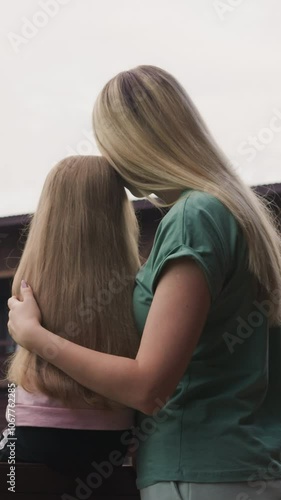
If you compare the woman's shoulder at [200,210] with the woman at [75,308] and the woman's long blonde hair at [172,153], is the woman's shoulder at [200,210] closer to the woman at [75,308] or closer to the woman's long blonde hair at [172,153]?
the woman's long blonde hair at [172,153]

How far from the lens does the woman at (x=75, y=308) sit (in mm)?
1088

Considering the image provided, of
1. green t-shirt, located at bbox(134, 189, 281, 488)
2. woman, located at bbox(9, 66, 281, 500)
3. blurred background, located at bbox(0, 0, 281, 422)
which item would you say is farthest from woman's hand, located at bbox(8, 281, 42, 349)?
blurred background, located at bbox(0, 0, 281, 422)

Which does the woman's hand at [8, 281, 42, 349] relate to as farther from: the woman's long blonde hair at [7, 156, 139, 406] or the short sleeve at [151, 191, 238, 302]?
the short sleeve at [151, 191, 238, 302]

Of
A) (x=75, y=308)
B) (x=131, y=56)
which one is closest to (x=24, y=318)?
(x=75, y=308)

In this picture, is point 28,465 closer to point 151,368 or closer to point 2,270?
point 151,368

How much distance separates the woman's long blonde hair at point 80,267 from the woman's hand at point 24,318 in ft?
0.05

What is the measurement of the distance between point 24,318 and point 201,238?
0.96 ft

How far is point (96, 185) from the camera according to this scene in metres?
1.18

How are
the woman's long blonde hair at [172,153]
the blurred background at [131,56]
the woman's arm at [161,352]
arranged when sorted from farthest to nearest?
1. the blurred background at [131,56]
2. the woman's long blonde hair at [172,153]
3. the woman's arm at [161,352]

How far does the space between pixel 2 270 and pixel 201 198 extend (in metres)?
3.08

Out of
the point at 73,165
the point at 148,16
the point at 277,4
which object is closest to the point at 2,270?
the point at 148,16

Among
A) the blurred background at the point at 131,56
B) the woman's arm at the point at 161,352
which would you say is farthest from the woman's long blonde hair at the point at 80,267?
the blurred background at the point at 131,56

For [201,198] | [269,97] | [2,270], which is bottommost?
[2,270]

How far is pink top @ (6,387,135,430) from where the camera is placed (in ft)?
3.55
